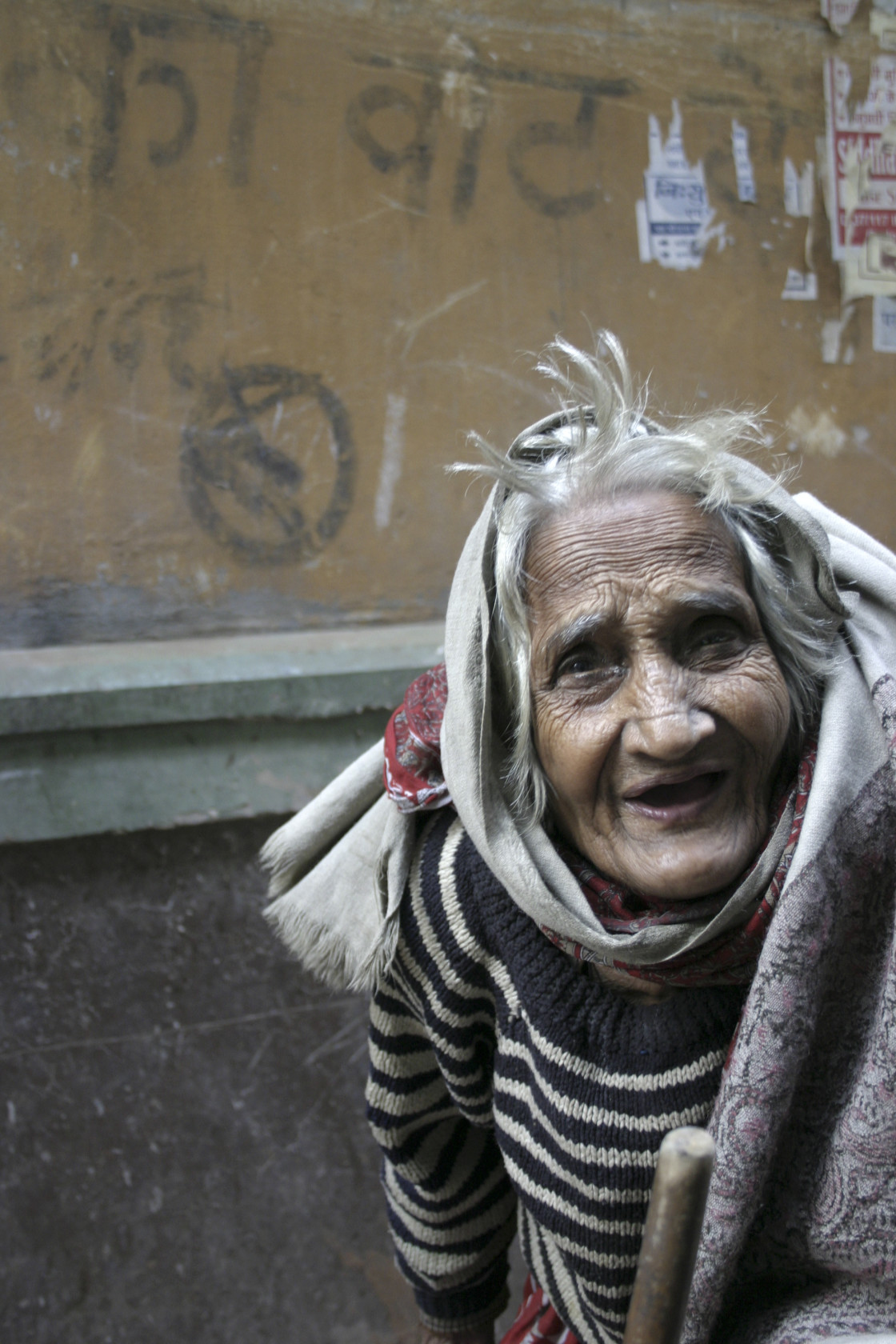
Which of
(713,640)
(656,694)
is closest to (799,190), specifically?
(713,640)

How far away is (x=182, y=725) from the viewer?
6.73 ft

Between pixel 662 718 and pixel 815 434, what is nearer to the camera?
pixel 662 718

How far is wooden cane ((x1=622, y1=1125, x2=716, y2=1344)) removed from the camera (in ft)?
1.84

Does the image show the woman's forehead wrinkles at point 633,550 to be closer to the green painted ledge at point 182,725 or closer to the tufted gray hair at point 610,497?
the tufted gray hair at point 610,497

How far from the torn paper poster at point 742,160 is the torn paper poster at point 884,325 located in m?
0.46

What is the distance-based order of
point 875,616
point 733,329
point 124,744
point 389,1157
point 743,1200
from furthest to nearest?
point 733,329 → point 124,744 → point 389,1157 → point 875,616 → point 743,1200

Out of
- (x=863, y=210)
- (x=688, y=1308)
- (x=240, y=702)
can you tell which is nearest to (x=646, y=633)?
(x=688, y=1308)

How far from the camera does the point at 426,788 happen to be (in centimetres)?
132

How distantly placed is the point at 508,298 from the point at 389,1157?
1890mm

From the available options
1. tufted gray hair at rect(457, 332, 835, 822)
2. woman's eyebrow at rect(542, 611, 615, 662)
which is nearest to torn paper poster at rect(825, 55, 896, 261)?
tufted gray hair at rect(457, 332, 835, 822)

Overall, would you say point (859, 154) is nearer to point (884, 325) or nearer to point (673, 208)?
point (884, 325)

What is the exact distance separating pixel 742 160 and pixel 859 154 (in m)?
0.34

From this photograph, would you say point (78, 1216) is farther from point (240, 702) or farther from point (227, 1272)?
point (240, 702)

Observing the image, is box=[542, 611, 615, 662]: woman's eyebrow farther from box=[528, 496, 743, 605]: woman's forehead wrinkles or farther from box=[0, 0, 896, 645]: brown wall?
box=[0, 0, 896, 645]: brown wall
